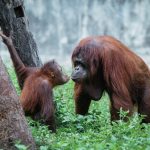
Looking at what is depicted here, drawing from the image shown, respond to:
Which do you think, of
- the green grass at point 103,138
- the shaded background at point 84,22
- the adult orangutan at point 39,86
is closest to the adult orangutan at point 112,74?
the adult orangutan at point 39,86

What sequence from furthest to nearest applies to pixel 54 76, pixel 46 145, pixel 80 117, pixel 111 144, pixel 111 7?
pixel 111 7 < pixel 54 76 < pixel 80 117 < pixel 46 145 < pixel 111 144

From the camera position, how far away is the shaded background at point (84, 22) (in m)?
13.8

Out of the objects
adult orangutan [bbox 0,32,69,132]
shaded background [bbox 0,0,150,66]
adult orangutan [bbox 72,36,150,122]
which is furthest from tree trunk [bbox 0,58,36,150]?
shaded background [bbox 0,0,150,66]

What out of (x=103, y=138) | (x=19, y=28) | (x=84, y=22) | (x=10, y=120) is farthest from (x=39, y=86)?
(x=84, y=22)

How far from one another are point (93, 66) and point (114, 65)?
0.21 metres

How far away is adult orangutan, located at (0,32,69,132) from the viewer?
17.9 ft

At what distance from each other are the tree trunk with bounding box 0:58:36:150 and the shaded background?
9.93 metres

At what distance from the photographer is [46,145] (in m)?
4.02

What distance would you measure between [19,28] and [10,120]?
6.74ft

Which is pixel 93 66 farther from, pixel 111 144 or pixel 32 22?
pixel 32 22

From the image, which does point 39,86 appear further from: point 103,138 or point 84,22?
point 84,22

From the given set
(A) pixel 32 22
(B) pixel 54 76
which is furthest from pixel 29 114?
(A) pixel 32 22

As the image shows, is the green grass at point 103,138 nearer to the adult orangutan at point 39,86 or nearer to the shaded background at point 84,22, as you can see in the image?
the adult orangutan at point 39,86

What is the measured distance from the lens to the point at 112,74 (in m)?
5.46
